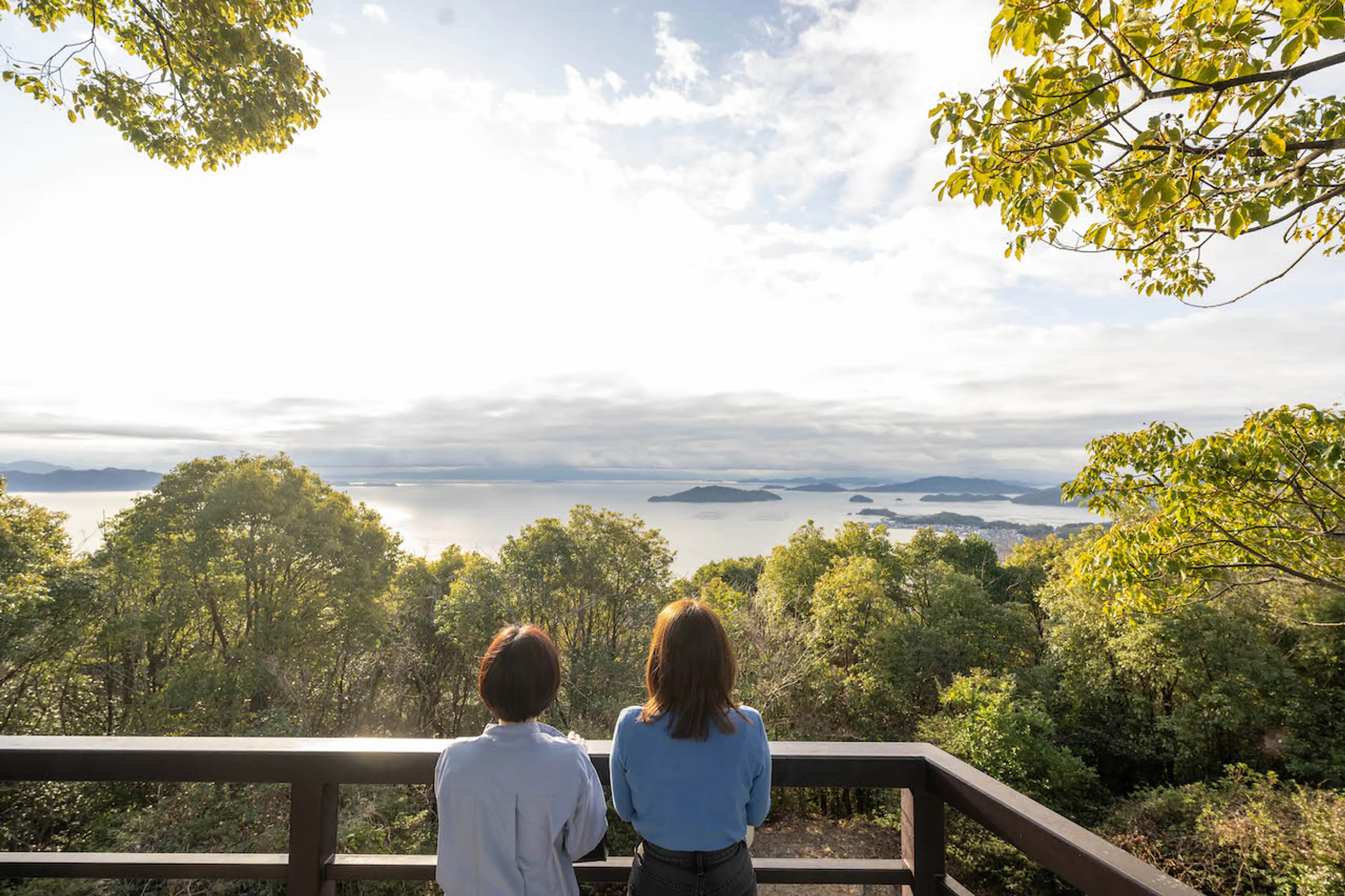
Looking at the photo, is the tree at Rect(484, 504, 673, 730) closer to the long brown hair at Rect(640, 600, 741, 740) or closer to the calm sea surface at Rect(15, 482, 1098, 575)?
the calm sea surface at Rect(15, 482, 1098, 575)

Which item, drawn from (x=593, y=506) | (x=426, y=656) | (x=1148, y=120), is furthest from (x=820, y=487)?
(x=1148, y=120)

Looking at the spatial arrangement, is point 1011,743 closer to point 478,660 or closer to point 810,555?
point 810,555

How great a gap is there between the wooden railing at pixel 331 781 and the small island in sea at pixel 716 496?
6356 cm

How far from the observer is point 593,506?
1380 centimetres

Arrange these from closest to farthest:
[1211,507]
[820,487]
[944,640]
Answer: [1211,507], [944,640], [820,487]

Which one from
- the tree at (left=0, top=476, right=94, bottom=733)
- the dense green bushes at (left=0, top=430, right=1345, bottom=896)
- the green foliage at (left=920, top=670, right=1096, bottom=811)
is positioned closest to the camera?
the dense green bushes at (left=0, top=430, right=1345, bottom=896)

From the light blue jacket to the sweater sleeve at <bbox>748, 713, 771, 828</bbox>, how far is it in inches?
15.3

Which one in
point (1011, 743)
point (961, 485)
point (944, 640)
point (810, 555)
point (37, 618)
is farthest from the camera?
point (961, 485)

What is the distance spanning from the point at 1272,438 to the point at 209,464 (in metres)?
17.6

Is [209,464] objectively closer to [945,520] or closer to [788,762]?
[788,762]

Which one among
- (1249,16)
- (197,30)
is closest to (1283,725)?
(1249,16)

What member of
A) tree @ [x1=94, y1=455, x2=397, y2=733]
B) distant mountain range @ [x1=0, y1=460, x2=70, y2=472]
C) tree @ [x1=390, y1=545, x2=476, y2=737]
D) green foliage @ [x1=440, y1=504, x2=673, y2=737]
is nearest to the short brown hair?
green foliage @ [x1=440, y1=504, x2=673, y2=737]

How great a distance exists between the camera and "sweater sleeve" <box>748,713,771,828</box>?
4.82ft

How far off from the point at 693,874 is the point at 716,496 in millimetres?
66024
